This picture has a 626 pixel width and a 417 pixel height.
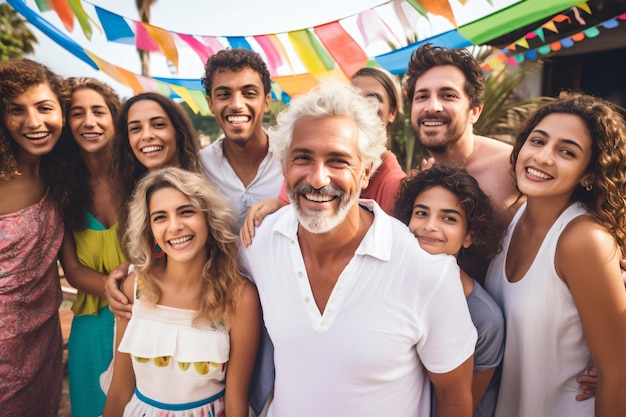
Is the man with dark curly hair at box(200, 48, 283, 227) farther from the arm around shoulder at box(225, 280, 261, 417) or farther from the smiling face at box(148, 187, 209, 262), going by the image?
the arm around shoulder at box(225, 280, 261, 417)

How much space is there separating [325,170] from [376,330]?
26.9 inches

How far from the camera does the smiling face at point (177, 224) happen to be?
81.4 inches

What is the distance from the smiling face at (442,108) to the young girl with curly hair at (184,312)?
1371mm

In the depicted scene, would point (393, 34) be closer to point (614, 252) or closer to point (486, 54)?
point (614, 252)

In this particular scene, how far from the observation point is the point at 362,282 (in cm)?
171

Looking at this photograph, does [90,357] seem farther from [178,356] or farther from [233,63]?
[233,63]

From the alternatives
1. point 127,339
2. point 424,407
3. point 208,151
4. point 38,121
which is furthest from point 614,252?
point 38,121

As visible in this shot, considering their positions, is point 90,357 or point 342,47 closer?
point 90,357

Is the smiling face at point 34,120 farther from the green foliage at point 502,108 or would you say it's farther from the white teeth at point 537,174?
the green foliage at point 502,108

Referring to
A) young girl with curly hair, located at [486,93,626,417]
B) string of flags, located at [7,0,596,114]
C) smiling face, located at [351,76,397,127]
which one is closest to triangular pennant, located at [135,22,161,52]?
string of flags, located at [7,0,596,114]

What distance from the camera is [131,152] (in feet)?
8.98

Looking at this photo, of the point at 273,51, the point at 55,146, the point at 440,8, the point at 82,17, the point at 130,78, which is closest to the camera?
the point at 55,146

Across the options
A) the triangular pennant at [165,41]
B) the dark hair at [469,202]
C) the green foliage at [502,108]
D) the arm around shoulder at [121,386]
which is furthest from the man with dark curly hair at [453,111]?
the green foliage at [502,108]

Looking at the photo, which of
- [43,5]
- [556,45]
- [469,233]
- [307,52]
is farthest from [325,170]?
[556,45]
